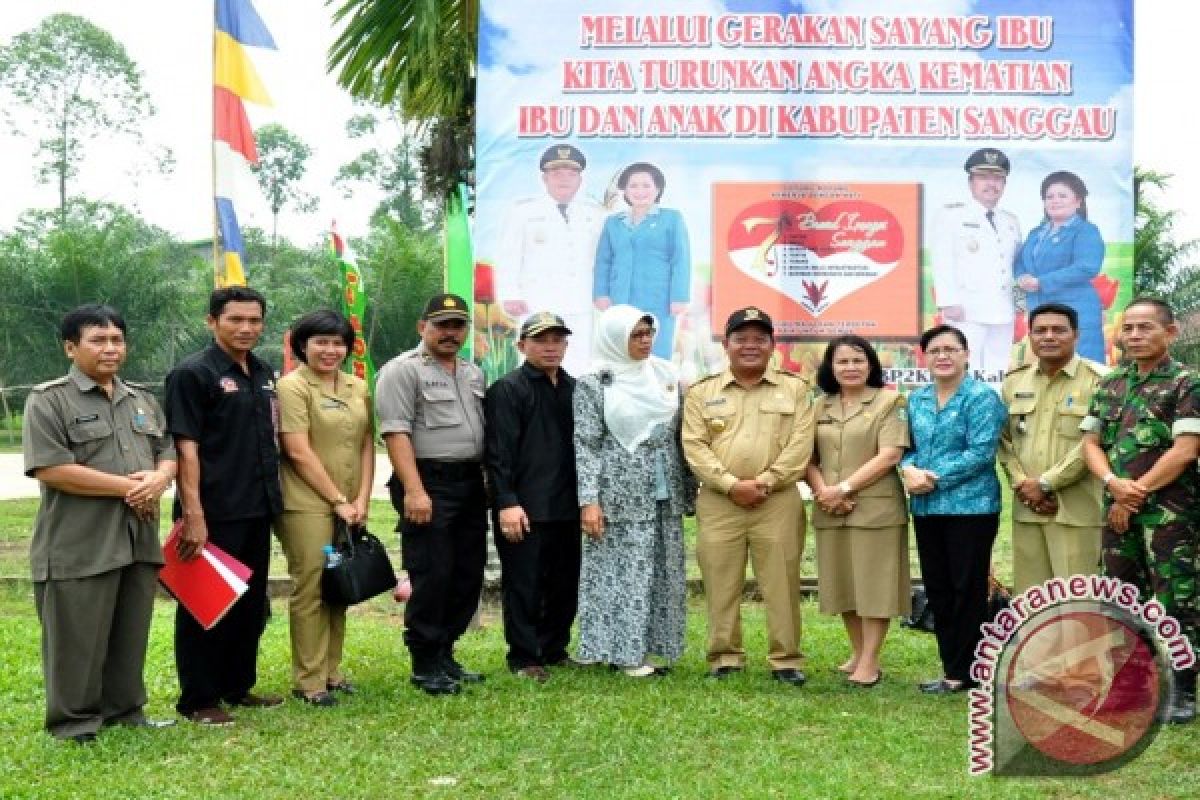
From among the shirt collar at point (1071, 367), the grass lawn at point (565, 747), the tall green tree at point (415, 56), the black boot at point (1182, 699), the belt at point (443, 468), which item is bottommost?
the grass lawn at point (565, 747)

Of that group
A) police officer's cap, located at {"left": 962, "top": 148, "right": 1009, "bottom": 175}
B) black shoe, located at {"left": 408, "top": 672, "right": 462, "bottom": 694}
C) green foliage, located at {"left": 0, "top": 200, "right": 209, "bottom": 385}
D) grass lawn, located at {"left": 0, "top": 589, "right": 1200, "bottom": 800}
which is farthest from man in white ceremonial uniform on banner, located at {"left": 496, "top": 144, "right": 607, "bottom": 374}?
green foliage, located at {"left": 0, "top": 200, "right": 209, "bottom": 385}

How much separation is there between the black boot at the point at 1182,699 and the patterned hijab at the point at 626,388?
88.1 inches

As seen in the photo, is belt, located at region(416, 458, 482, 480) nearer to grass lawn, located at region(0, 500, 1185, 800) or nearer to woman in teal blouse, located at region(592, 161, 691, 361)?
grass lawn, located at region(0, 500, 1185, 800)

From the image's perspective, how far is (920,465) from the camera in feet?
17.5

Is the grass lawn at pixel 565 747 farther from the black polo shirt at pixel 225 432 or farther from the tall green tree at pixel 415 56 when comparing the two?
the tall green tree at pixel 415 56

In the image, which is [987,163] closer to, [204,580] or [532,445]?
[532,445]

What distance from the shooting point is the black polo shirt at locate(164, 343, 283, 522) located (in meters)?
4.67

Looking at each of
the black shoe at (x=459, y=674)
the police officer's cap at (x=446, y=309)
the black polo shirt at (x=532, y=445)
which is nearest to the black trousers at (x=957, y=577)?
the black polo shirt at (x=532, y=445)

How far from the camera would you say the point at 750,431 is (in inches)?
215

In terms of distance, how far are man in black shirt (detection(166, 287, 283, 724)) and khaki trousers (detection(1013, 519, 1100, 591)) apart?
2962 millimetres

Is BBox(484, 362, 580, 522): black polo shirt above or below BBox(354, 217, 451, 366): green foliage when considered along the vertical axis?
below

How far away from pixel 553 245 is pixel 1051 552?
3.02 m

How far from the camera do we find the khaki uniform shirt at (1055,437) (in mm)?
5078

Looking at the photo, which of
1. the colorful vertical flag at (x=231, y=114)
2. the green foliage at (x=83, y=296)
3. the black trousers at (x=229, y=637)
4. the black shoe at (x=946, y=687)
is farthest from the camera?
the green foliage at (x=83, y=296)
